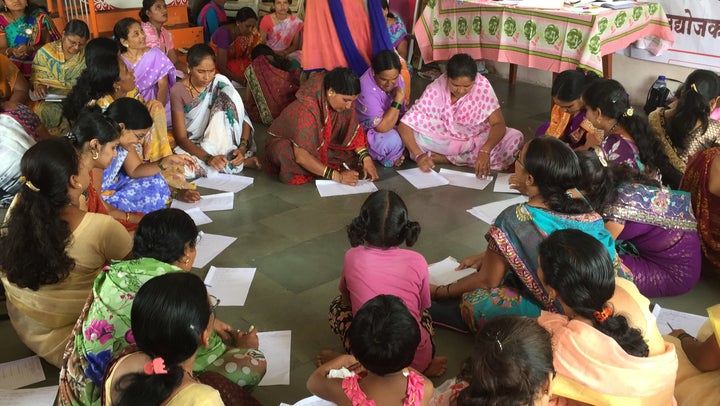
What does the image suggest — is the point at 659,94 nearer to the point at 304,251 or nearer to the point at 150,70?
the point at 304,251

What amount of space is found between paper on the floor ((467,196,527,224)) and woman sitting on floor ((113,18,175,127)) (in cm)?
213

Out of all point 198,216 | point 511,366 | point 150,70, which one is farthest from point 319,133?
point 511,366

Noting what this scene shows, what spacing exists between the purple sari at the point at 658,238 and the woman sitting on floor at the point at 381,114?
5.72 feet

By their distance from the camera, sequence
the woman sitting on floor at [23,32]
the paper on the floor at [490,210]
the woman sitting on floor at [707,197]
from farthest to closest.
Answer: the woman sitting on floor at [23,32], the paper on the floor at [490,210], the woman sitting on floor at [707,197]

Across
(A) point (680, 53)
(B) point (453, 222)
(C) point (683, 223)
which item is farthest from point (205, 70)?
(A) point (680, 53)

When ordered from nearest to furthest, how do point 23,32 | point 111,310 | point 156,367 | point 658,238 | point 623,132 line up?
point 156,367 → point 111,310 → point 658,238 → point 623,132 → point 23,32

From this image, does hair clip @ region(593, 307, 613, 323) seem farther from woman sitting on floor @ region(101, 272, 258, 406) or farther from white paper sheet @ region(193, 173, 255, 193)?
white paper sheet @ region(193, 173, 255, 193)

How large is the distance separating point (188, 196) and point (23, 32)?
2323 millimetres

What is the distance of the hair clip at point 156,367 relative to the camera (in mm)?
1399

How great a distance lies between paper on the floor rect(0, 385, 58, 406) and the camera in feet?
6.53

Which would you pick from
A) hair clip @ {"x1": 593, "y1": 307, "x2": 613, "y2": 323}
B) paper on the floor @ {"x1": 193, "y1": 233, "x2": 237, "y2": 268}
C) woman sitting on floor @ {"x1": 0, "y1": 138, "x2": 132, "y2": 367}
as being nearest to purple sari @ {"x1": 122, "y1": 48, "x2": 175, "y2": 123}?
paper on the floor @ {"x1": 193, "y1": 233, "x2": 237, "y2": 268}

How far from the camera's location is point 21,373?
2.23 meters

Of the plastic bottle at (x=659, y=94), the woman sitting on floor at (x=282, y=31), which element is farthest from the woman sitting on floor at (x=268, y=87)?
the plastic bottle at (x=659, y=94)

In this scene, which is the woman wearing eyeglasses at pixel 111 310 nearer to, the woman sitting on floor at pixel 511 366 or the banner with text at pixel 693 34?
the woman sitting on floor at pixel 511 366
